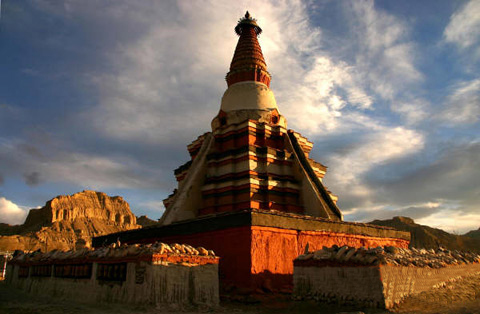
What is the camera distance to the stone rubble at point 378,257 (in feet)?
33.8

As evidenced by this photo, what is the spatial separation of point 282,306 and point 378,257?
11.3 ft

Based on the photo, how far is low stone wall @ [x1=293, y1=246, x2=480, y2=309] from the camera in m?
9.99

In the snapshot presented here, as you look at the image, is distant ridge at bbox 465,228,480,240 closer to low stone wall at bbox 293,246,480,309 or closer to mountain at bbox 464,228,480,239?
mountain at bbox 464,228,480,239

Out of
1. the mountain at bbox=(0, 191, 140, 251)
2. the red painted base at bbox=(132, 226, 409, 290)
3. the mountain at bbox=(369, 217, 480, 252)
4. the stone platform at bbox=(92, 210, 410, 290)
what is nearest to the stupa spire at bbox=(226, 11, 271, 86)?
the stone platform at bbox=(92, 210, 410, 290)

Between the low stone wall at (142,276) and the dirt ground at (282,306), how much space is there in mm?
328

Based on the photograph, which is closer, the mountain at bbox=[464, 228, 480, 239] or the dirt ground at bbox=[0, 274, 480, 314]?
the dirt ground at bbox=[0, 274, 480, 314]

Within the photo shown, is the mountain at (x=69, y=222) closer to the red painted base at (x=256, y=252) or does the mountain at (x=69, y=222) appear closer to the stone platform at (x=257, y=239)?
the stone platform at (x=257, y=239)

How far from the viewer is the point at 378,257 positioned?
401 inches

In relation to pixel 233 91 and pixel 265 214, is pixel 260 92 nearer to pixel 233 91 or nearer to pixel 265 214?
pixel 233 91

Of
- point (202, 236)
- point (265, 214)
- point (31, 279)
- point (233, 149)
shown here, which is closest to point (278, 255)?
point (265, 214)

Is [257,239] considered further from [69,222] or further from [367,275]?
[69,222]

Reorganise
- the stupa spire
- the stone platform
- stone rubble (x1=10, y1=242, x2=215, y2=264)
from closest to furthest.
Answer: stone rubble (x1=10, y1=242, x2=215, y2=264) → the stone platform → the stupa spire

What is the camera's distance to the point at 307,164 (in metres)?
21.1

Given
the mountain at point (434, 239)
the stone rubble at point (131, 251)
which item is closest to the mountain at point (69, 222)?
the mountain at point (434, 239)
